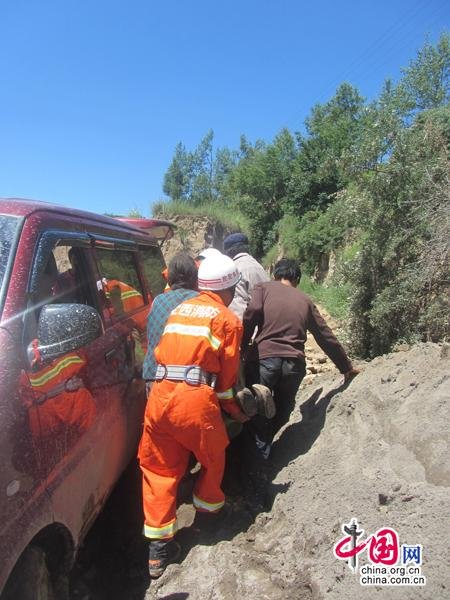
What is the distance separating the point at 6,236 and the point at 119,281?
4.71 ft

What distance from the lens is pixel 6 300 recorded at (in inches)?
81.2

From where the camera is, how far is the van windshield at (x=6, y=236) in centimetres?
218

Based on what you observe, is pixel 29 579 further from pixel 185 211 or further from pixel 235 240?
pixel 185 211

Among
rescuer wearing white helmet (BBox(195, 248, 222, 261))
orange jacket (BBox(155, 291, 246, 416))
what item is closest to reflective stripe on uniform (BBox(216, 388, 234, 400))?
orange jacket (BBox(155, 291, 246, 416))

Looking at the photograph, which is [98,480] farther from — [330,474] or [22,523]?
[330,474]

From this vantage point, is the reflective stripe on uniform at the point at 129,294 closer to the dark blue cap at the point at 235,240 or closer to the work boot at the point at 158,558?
the dark blue cap at the point at 235,240

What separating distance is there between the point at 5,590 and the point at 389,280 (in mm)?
6090

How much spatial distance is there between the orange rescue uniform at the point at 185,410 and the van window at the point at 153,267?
5.43ft

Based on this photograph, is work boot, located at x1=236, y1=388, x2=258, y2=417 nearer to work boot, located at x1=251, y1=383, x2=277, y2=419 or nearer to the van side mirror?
work boot, located at x1=251, y1=383, x2=277, y2=419

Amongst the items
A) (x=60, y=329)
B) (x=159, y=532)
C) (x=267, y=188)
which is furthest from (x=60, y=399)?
(x=267, y=188)

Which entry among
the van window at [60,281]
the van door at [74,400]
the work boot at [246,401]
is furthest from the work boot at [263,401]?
the van window at [60,281]

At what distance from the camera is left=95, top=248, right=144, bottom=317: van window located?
10.8 feet

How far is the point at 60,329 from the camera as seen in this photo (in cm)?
208

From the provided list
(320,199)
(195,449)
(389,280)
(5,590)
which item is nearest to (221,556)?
(195,449)
